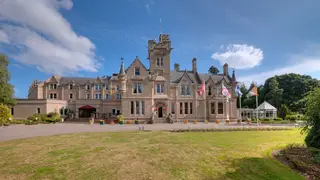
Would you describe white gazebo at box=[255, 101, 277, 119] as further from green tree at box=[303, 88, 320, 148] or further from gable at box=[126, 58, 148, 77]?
green tree at box=[303, 88, 320, 148]

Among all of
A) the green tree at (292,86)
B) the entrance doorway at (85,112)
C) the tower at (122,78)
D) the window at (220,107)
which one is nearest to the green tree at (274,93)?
the green tree at (292,86)

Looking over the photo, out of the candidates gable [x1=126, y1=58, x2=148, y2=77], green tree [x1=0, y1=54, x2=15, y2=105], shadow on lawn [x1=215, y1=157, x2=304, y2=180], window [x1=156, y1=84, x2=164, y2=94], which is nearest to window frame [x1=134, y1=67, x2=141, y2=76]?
gable [x1=126, y1=58, x2=148, y2=77]

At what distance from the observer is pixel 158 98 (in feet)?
118

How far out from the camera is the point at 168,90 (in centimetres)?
3691

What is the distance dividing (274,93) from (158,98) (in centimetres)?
4637

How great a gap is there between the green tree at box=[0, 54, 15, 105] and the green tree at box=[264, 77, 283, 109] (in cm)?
7596

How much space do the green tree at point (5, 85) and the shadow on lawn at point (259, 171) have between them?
47.3 meters

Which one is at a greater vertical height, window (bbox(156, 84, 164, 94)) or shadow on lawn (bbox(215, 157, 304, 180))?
window (bbox(156, 84, 164, 94))

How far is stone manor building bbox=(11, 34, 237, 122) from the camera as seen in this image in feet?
116

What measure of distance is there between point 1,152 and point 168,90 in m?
29.6

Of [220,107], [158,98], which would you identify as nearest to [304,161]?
[158,98]

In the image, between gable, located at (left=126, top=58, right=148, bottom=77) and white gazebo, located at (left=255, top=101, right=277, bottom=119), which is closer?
gable, located at (left=126, top=58, right=148, bottom=77)

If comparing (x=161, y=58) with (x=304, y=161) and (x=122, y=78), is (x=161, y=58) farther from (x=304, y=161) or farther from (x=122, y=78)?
(x=304, y=161)

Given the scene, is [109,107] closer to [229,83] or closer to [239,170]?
[229,83]
